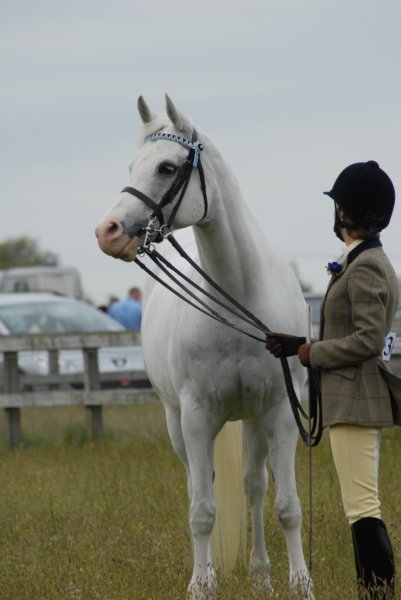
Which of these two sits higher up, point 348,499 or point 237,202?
point 237,202

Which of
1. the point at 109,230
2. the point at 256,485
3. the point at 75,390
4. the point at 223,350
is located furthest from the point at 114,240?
the point at 75,390

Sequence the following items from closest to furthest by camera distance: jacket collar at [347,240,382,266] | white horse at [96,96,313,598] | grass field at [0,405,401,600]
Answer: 1. jacket collar at [347,240,382,266]
2. white horse at [96,96,313,598]
3. grass field at [0,405,401,600]

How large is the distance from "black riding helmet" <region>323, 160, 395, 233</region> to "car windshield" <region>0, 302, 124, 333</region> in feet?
43.0

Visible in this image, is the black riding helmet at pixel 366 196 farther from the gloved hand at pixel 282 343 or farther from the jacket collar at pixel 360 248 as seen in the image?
the gloved hand at pixel 282 343

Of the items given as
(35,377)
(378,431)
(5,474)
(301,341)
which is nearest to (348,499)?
(378,431)

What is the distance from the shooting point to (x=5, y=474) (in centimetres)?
1120

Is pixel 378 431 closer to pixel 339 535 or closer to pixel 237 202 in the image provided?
pixel 237 202

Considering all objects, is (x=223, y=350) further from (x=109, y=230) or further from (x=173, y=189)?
(x=109, y=230)

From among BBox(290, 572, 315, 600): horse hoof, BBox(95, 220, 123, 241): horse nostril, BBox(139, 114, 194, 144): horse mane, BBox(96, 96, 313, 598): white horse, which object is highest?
BBox(139, 114, 194, 144): horse mane

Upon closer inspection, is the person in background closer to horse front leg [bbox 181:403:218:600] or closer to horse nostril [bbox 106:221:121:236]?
horse front leg [bbox 181:403:218:600]

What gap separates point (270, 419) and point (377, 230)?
1.41 metres

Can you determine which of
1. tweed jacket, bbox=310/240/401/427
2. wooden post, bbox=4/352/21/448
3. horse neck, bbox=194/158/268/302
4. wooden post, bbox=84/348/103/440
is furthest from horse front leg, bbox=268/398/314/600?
wooden post, bbox=4/352/21/448

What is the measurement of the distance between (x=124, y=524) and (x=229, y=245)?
2867 millimetres

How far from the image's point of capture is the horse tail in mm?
7164
